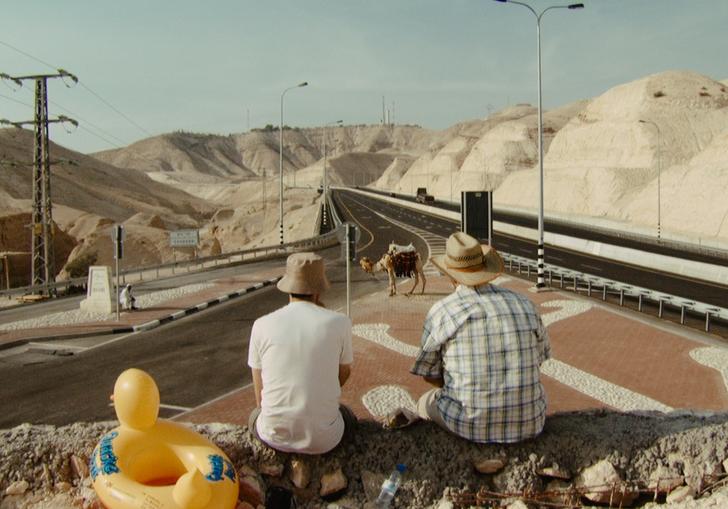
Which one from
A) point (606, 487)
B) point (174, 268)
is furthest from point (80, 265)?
point (606, 487)

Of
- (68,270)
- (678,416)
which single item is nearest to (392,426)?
(678,416)

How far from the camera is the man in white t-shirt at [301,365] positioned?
4.71m

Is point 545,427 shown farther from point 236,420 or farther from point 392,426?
point 236,420

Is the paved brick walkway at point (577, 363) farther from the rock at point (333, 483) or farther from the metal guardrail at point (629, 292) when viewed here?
the rock at point (333, 483)

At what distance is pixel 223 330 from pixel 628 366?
9.01 meters

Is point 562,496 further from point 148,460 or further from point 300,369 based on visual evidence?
point 148,460

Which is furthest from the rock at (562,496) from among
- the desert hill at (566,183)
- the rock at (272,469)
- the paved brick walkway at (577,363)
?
the desert hill at (566,183)

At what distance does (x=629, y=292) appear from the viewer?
63.7ft

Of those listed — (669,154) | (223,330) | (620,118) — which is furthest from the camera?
(620,118)

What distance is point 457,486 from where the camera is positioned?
16.6ft

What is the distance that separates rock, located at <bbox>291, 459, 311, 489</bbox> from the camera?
5.03 m

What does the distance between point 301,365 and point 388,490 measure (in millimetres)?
1134

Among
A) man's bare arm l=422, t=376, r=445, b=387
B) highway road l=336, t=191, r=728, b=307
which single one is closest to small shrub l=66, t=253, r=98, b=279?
highway road l=336, t=191, r=728, b=307

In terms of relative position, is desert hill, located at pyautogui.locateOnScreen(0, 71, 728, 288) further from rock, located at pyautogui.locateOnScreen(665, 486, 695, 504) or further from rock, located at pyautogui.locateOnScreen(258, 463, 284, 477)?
rock, located at pyautogui.locateOnScreen(258, 463, 284, 477)
